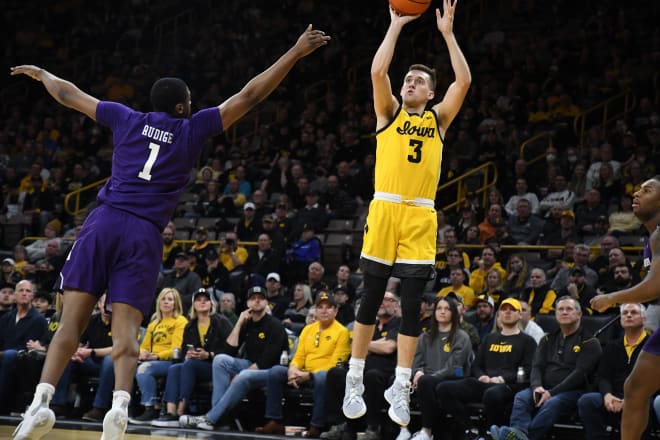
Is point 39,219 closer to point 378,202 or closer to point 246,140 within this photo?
point 246,140

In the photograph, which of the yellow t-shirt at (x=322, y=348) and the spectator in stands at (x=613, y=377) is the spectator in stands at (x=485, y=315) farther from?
the spectator in stands at (x=613, y=377)

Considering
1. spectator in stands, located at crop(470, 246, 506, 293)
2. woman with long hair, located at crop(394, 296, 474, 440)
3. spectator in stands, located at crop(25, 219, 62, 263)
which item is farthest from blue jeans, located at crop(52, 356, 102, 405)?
spectator in stands, located at crop(470, 246, 506, 293)

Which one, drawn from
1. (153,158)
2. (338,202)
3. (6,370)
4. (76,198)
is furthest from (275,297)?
(153,158)

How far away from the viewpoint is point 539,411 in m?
10.3

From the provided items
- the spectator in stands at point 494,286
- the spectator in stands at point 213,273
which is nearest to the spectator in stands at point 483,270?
the spectator in stands at point 494,286

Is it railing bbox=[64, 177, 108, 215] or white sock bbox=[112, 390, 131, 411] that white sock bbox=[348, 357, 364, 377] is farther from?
railing bbox=[64, 177, 108, 215]

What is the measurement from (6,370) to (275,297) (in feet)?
12.7

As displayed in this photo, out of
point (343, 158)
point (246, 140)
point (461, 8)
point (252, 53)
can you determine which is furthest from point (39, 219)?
point (461, 8)

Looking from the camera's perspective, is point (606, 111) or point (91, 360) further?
point (606, 111)

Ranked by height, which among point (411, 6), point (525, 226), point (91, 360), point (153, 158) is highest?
point (411, 6)

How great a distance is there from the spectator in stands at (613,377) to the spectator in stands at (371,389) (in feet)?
7.72

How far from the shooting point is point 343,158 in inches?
748

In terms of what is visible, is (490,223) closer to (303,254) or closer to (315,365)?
(303,254)

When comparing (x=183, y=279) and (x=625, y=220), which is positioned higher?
(x=625, y=220)
